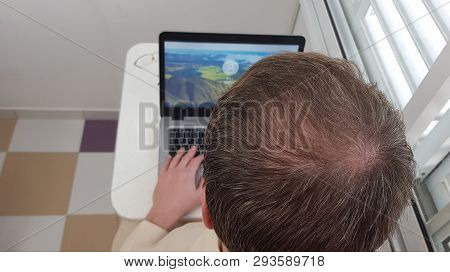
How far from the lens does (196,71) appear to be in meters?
0.79

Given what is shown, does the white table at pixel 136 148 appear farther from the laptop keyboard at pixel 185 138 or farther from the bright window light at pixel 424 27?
the bright window light at pixel 424 27

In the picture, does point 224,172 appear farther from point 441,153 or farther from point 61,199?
point 61,199

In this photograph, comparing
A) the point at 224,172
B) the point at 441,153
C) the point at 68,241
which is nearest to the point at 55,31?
the point at 68,241

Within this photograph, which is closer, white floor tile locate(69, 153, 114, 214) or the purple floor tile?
white floor tile locate(69, 153, 114, 214)

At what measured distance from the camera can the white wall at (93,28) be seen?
1190 mm

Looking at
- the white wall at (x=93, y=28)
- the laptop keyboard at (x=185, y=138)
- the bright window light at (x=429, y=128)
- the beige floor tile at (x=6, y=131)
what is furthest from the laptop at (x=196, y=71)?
the beige floor tile at (x=6, y=131)

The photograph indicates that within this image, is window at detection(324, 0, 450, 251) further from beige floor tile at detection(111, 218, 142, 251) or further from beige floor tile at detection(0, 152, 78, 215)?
beige floor tile at detection(0, 152, 78, 215)

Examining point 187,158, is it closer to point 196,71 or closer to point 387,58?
point 196,71

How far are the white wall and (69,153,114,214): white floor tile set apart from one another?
30 centimetres

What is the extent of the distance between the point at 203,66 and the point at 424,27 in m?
0.42

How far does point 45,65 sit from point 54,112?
0.25 metres

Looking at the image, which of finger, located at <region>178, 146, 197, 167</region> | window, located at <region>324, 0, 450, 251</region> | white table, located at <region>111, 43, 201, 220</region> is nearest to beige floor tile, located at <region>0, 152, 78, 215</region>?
white table, located at <region>111, 43, 201, 220</region>

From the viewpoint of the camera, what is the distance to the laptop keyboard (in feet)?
2.69

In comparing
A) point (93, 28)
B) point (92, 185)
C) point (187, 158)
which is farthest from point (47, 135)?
point (187, 158)
